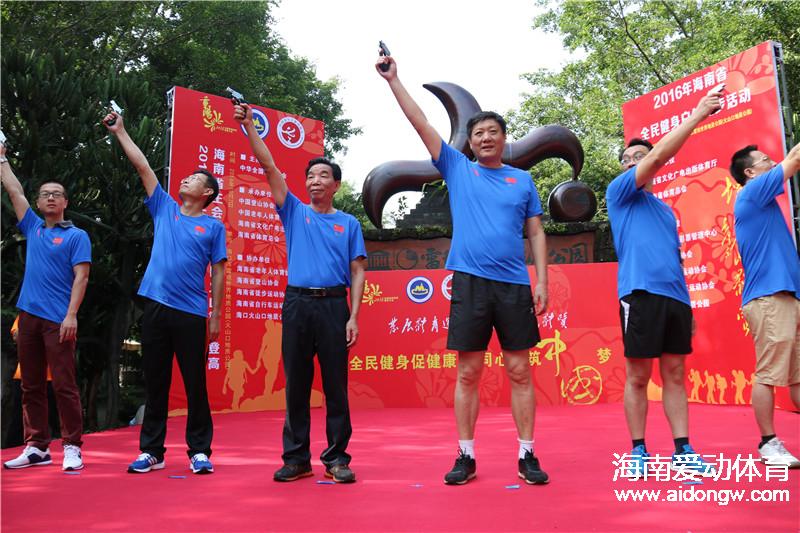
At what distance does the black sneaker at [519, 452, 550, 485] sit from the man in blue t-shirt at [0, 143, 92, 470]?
215cm

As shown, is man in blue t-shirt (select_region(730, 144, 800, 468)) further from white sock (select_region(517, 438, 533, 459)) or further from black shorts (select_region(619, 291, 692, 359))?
white sock (select_region(517, 438, 533, 459))

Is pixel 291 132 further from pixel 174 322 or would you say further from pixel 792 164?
pixel 792 164

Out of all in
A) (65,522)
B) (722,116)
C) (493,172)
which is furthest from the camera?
(722,116)

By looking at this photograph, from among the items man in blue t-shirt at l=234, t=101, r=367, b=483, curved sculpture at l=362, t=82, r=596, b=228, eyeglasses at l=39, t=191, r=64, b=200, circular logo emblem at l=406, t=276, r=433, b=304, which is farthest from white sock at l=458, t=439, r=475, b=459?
curved sculpture at l=362, t=82, r=596, b=228

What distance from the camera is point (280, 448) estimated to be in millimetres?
3748

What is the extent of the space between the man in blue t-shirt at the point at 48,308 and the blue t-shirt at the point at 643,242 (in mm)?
2559

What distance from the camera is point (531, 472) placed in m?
2.46

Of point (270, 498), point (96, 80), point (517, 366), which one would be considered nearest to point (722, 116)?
point (517, 366)

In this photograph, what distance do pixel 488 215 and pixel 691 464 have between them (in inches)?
48.5

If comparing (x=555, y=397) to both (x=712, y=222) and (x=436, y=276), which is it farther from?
(x=712, y=222)

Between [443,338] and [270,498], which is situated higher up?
[443,338]

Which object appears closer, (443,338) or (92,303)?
(443,338)

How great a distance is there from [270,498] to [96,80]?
255 inches

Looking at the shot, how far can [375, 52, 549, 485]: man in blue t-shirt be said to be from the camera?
102 inches
